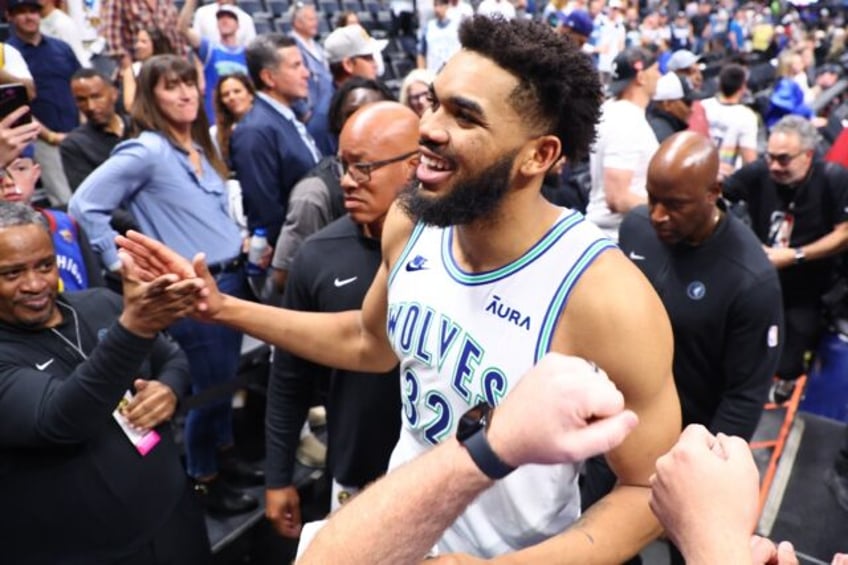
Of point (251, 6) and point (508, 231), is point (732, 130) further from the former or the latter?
point (251, 6)

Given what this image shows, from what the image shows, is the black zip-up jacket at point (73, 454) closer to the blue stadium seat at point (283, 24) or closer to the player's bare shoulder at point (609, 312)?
the player's bare shoulder at point (609, 312)

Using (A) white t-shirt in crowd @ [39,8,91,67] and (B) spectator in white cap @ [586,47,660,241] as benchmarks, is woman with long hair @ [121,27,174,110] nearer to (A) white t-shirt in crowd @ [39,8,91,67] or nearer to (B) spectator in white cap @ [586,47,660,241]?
(A) white t-shirt in crowd @ [39,8,91,67]

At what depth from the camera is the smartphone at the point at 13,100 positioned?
2.93 metres

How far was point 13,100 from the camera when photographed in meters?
2.95

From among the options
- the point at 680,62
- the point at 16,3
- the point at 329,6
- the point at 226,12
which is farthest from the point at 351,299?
the point at 329,6

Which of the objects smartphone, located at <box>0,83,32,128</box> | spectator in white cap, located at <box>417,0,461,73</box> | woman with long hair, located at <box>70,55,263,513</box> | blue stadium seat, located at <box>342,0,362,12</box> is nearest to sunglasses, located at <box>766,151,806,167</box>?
A: woman with long hair, located at <box>70,55,263,513</box>

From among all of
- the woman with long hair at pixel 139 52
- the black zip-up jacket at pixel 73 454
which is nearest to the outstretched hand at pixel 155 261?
the black zip-up jacket at pixel 73 454

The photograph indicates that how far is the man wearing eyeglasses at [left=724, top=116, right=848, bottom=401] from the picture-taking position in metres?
3.83

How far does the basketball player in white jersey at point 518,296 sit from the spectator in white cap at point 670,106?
3946 millimetres

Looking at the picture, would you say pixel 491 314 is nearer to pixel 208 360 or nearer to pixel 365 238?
pixel 365 238

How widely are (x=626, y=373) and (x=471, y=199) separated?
1.54ft

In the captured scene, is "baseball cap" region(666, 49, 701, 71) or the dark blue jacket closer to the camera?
the dark blue jacket

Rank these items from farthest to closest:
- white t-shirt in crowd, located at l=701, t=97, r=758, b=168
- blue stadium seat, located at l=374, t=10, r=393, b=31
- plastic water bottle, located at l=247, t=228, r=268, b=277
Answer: blue stadium seat, located at l=374, t=10, r=393, b=31 < white t-shirt in crowd, located at l=701, t=97, r=758, b=168 < plastic water bottle, located at l=247, t=228, r=268, b=277

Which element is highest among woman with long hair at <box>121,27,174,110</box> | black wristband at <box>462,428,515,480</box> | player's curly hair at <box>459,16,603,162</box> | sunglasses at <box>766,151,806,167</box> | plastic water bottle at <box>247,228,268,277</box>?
player's curly hair at <box>459,16,603,162</box>
